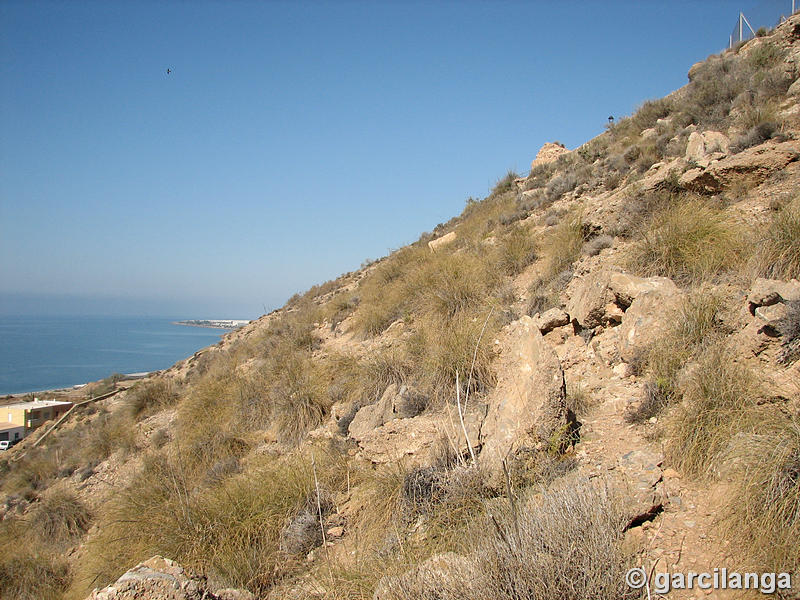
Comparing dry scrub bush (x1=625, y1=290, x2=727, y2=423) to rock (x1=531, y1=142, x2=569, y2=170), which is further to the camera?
rock (x1=531, y1=142, x2=569, y2=170)

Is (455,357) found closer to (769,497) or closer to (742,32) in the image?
(769,497)

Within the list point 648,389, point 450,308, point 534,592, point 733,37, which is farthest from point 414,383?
point 733,37

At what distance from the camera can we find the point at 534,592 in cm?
154

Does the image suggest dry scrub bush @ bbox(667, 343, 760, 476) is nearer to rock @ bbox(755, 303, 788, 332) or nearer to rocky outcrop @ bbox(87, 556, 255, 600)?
rock @ bbox(755, 303, 788, 332)

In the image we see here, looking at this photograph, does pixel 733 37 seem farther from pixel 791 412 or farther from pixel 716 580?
pixel 716 580

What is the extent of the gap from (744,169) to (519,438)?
16.8 feet

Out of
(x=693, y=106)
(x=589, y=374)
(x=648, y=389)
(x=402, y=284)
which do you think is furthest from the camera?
(x=693, y=106)

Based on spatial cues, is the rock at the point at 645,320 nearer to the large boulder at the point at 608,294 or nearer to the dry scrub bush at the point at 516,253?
the large boulder at the point at 608,294

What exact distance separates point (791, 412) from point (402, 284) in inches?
253

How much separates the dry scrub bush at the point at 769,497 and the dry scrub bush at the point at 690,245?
98.1 inches

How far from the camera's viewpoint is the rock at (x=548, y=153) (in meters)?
17.9

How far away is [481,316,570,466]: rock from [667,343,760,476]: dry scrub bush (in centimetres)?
71

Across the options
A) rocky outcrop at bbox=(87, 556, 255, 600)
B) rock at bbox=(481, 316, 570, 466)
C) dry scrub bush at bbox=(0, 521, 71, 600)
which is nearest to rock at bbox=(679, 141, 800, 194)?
rock at bbox=(481, 316, 570, 466)

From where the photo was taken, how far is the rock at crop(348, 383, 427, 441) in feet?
14.2
